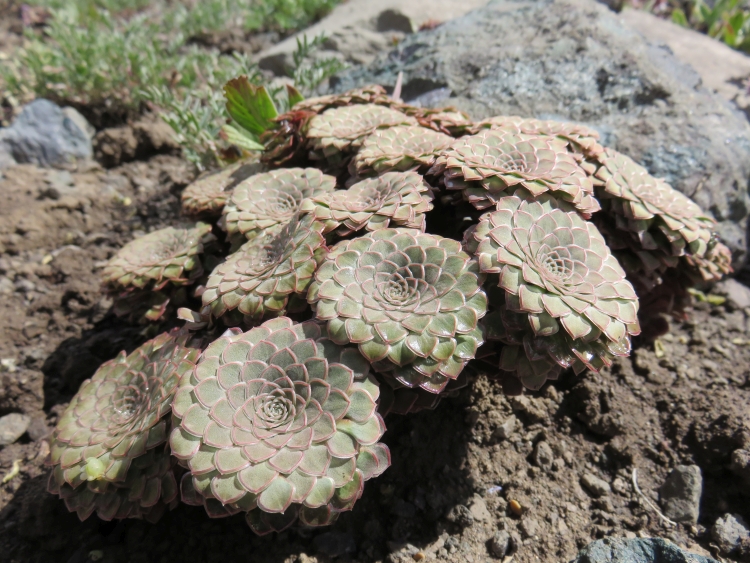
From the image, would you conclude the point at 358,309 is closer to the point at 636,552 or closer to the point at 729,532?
the point at 636,552

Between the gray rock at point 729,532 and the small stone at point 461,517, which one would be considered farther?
the small stone at point 461,517

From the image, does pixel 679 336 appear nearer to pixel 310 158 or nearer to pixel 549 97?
pixel 549 97

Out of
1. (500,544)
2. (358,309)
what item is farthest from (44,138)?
(500,544)

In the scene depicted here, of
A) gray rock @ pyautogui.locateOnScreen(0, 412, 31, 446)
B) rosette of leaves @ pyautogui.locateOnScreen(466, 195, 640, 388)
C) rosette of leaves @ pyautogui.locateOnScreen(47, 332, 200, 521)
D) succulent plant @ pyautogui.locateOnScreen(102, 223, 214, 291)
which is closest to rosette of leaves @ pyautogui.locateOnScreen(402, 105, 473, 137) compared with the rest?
rosette of leaves @ pyautogui.locateOnScreen(466, 195, 640, 388)

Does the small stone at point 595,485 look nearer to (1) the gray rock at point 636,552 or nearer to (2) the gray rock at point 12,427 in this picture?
(1) the gray rock at point 636,552

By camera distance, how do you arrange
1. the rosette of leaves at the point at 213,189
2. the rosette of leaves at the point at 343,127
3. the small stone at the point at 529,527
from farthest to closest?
the rosette of leaves at the point at 213,189, the rosette of leaves at the point at 343,127, the small stone at the point at 529,527

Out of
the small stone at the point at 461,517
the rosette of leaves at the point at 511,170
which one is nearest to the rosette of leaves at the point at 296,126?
the rosette of leaves at the point at 511,170

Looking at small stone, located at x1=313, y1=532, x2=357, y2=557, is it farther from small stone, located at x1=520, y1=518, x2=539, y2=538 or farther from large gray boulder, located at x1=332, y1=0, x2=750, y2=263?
large gray boulder, located at x1=332, y1=0, x2=750, y2=263
